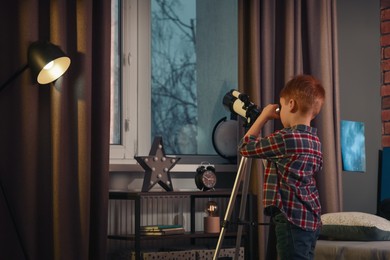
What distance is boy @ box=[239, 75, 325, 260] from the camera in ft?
9.83

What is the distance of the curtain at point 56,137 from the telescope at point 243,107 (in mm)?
610

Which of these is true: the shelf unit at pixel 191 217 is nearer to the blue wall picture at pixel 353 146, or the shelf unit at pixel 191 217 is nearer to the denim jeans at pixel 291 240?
the denim jeans at pixel 291 240

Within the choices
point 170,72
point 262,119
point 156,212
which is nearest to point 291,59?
point 170,72

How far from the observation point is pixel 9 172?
349 cm

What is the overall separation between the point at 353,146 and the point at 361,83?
1.44 feet

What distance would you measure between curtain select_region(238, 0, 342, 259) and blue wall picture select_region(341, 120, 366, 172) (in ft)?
0.89

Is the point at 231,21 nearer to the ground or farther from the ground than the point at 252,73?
farther from the ground

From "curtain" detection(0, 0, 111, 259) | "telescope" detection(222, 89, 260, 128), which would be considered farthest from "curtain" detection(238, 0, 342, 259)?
"curtain" detection(0, 0, 111, 259)

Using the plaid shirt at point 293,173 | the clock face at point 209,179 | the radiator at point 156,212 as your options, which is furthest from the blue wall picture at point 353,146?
the plaid shirt at point 293,173

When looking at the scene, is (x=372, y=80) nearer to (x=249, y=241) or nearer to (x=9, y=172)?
(x=249, y=241)

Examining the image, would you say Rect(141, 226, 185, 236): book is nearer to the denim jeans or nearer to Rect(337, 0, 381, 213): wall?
the denim jeans

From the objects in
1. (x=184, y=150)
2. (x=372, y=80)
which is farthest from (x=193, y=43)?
(x=372, y=80)

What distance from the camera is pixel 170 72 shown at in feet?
14.9

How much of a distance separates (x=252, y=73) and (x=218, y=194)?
793mm
